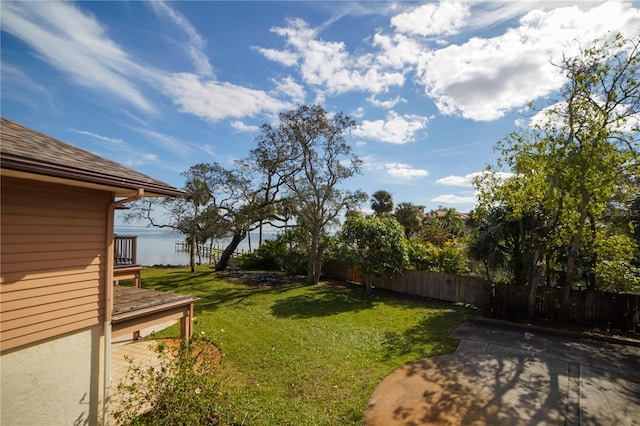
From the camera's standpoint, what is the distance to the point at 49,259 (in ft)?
13.1

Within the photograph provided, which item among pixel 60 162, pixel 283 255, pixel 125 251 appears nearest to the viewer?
pixel 60 162

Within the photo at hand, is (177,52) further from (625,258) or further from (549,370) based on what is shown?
(625,258)

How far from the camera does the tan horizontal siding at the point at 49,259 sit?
142 inches

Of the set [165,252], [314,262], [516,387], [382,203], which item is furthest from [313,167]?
[165,252]

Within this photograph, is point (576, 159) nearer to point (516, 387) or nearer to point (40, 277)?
point (516, 387)

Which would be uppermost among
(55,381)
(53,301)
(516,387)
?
(53,301)

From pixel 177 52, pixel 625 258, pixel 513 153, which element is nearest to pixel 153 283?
pixel 177 52

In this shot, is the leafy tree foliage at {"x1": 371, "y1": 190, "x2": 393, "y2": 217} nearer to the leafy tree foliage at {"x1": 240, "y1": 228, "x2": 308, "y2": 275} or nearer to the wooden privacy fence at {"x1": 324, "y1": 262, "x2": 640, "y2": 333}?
the leafy tree foliage at {"x1": 240, "y1": 228, "x2": 308, "y2": 275}

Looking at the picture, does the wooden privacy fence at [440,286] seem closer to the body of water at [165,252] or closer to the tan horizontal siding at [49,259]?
the body of water at [165,252]

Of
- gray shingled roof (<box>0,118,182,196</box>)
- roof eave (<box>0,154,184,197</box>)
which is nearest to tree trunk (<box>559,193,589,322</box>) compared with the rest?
gray shingled roof (<box>0,118,182,196</box>)

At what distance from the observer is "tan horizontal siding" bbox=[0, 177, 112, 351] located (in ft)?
11.8

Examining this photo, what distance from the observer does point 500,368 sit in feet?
21.2

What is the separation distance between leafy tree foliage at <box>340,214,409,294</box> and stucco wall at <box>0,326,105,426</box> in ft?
36.4

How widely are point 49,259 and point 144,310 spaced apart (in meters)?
2.18
